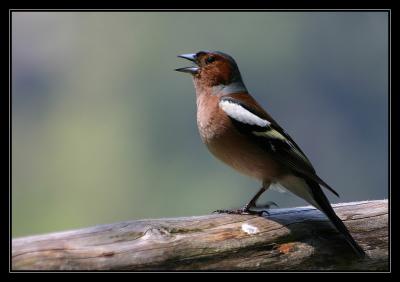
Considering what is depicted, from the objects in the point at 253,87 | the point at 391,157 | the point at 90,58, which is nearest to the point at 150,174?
the point at 253,87

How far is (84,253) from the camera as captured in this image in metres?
4.46

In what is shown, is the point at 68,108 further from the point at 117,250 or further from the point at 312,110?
the point at 117,250

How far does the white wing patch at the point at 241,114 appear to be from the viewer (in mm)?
5828

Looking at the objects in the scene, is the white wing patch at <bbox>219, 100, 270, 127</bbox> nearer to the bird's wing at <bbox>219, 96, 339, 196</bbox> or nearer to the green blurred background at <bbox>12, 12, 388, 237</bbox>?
the bird's wing at <bbox>219, 96, 339, 196</bbox>

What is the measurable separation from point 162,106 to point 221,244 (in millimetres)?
31938

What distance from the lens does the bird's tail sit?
5.08 metres

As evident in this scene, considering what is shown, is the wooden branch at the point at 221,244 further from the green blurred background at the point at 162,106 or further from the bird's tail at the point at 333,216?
the green blurred background at the point at 162,106

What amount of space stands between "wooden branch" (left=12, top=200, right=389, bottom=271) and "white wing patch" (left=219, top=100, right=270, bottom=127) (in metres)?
0.84

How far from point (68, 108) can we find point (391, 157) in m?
42.0

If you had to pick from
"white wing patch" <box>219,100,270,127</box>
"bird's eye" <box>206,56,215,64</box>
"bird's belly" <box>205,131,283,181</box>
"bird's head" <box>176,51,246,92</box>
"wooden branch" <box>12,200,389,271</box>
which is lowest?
"wooden branch" <box>12,200,389,271</box>

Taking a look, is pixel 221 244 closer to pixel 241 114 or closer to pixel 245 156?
pixel 245 156

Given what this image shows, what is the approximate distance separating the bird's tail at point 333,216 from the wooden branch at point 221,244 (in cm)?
9

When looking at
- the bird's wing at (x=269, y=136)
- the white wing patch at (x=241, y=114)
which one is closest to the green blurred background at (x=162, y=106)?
the white wing patch at (x=241, y=114)

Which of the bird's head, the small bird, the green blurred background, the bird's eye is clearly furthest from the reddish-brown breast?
the green blurred background
